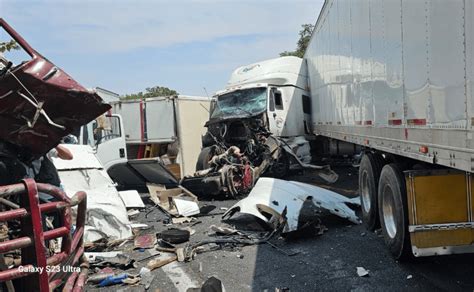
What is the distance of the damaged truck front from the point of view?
1076 centimetres

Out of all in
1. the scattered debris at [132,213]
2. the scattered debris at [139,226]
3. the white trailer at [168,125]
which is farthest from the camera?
the white trailer at [168,125]

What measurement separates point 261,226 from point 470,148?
14.9 ft

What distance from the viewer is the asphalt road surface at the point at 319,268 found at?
452cm

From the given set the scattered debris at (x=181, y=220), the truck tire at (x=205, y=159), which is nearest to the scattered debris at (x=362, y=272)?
the scattered debris at (x=181, y=220)

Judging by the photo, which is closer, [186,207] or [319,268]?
[319,268]

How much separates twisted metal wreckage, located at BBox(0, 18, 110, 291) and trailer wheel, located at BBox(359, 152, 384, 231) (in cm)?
380

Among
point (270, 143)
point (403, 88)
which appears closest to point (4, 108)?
point (403, 88)

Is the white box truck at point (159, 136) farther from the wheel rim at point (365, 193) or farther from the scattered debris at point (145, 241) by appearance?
the wheel rim at point (365, 193)

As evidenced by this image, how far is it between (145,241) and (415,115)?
4444 millimetres

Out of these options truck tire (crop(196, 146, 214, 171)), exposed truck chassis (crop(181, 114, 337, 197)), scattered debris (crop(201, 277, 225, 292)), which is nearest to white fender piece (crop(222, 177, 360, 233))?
scattered debris (crop(201, 277, 225, 292))

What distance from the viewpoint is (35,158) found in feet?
14.5

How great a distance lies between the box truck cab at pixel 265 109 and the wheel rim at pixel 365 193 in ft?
17.0

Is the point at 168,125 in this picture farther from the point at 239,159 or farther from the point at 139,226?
the point at 139,226

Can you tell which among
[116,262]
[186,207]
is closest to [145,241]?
[116,262]
